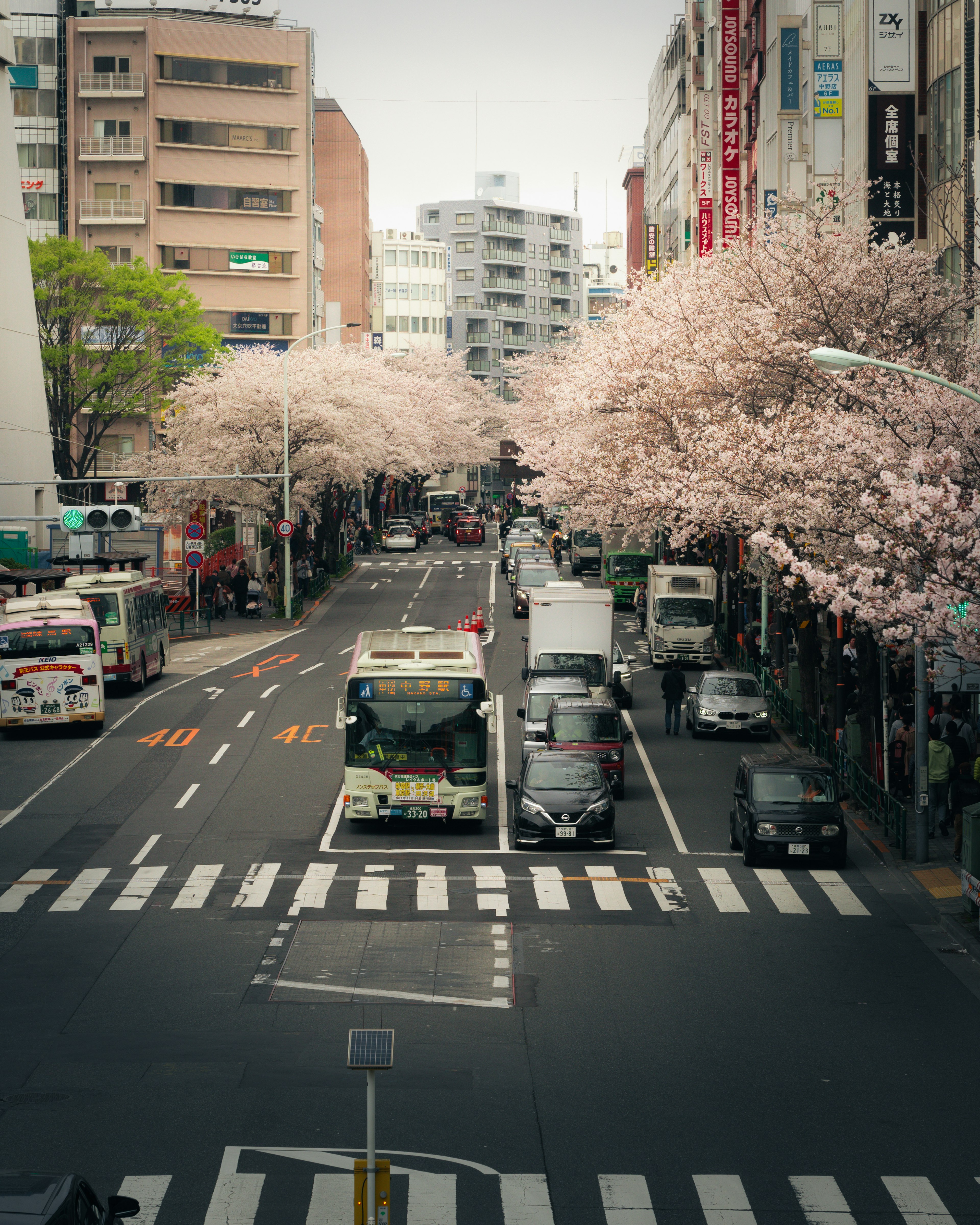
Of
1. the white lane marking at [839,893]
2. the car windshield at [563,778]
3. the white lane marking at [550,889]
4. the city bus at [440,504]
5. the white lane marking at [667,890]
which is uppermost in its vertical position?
the city bus at [440,504]

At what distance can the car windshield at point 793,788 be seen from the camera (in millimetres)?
24391

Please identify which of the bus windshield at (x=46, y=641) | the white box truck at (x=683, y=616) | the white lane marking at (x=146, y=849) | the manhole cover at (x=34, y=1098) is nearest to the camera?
the manhole cover at (x=34, y=1098)

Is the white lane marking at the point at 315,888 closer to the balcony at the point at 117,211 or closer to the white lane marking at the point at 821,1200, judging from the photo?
the white lane marking at the point at 821,1200

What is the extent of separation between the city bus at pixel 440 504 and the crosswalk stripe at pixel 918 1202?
111348 millimetres

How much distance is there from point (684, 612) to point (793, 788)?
76.3 feet

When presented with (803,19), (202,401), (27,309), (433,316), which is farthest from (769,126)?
(433,316)

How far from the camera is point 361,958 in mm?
18469

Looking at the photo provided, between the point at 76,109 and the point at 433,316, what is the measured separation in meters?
74.9

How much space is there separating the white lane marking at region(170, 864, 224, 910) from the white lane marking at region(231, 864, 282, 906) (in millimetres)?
454

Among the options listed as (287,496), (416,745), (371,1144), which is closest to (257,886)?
(416,745)

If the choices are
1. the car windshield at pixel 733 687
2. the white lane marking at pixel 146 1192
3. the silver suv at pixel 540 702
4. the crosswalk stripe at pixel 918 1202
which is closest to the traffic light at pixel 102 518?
the silver suv at pixel 540 702

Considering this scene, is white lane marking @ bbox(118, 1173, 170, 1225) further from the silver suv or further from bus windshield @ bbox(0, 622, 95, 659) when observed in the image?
bus windshield @ bbox(0, 622, 95, 659)

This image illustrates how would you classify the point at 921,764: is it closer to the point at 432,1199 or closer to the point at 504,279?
the point at 432,1199

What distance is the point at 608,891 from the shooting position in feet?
73.4
